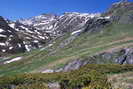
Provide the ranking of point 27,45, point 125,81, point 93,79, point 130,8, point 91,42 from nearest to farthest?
point 93,79
point 125,81
point 91,42
point 130,8
point 27,45

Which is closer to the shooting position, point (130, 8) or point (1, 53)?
point (130, 8)

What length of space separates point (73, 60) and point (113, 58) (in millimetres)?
7636

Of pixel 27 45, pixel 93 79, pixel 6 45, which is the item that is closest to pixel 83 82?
pixel 93 79

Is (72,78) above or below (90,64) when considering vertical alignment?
above

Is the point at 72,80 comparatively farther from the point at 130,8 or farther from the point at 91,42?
the point at 130,8

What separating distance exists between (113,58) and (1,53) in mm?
106405

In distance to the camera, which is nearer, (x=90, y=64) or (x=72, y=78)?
(x=72, y=78)

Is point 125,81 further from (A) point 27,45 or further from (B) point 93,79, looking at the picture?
(A) point 27,45

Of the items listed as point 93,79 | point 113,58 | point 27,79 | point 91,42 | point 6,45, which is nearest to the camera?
point 93,79

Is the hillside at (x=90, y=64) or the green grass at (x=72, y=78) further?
the hillside at (x=90, y=64)

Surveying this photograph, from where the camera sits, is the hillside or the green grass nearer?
the green grass

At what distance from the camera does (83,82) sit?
20.9 metres

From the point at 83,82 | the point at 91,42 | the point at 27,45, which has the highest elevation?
the point at 83,82

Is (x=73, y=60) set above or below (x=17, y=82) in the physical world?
below
